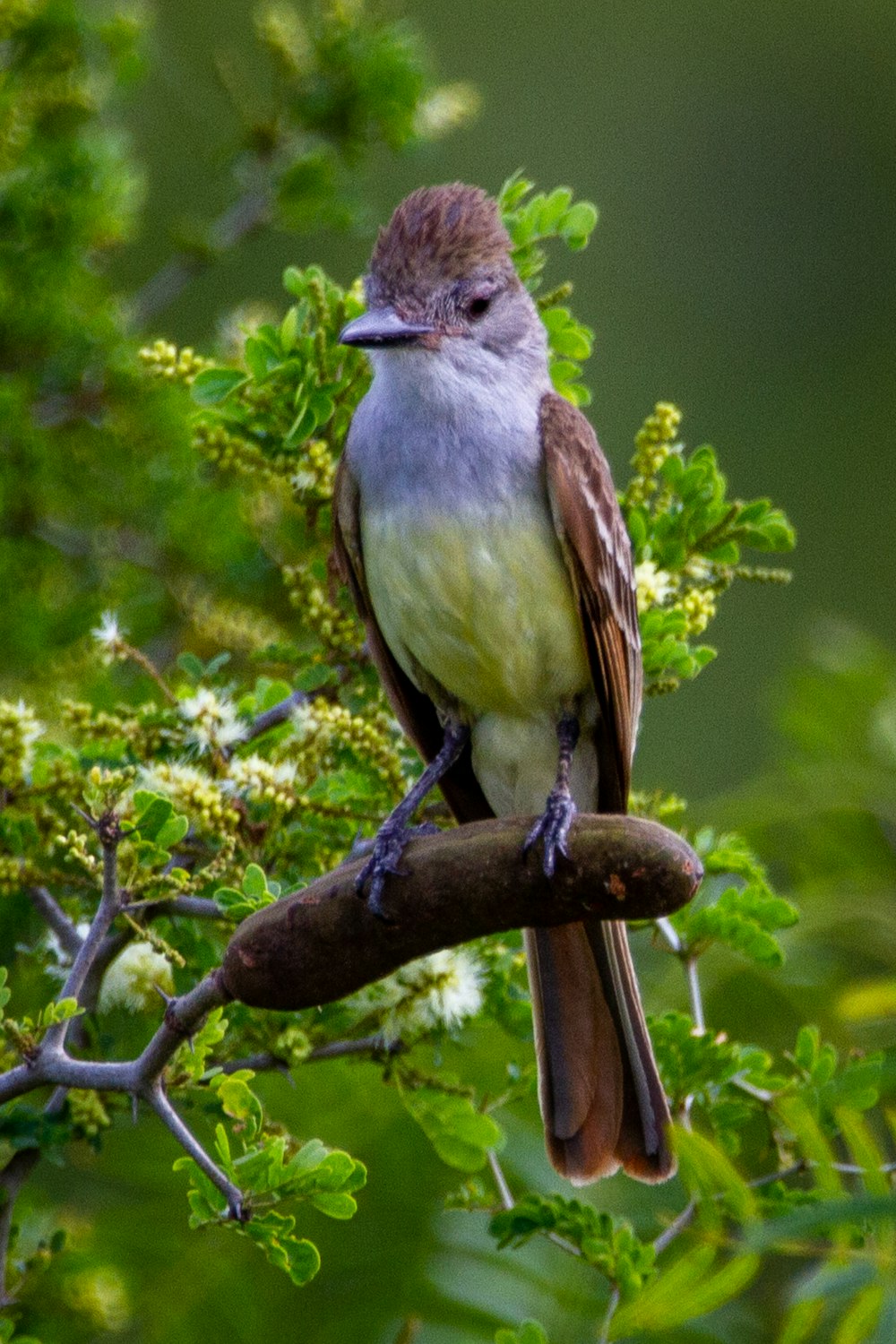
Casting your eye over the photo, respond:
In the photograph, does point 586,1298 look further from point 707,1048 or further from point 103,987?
point 103,987

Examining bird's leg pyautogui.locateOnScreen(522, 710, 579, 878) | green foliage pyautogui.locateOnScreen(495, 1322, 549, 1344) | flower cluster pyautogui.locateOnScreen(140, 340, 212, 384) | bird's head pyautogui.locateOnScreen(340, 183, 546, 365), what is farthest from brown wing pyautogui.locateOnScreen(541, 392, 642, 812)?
green foliage pyautogui.locateOnScreen(495, 1322, 549, 1344)

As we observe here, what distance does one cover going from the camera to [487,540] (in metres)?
3.62

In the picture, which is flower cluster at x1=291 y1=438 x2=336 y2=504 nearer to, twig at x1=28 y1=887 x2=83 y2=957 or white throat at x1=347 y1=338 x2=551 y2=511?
white throat at x1=347 y1=338 x2=551 y2=511

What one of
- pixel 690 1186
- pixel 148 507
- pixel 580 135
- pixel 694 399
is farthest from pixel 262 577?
pixel 580 135

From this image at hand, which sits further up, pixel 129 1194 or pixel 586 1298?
pixel 129 1194

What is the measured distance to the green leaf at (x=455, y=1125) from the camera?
10.3 feet

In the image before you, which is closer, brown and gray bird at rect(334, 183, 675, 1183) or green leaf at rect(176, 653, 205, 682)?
green leaf at rect(176, 653, 205, 682)

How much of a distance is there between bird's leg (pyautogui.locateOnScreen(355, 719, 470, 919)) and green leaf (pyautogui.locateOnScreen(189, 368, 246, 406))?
2.64ft

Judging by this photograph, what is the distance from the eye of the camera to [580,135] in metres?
10.8

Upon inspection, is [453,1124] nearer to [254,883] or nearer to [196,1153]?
[254,883]

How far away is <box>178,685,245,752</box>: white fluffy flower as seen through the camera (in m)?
3.22

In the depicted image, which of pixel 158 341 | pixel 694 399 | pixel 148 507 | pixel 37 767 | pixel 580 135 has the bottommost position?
pixel 37 767

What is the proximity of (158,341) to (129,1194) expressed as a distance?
1824mm

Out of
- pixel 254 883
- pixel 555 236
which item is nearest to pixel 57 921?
pixel 254 883
